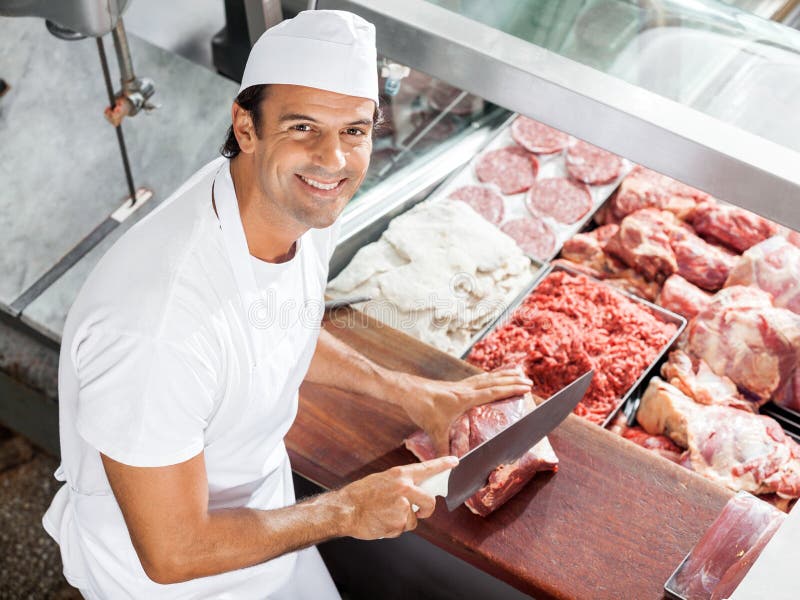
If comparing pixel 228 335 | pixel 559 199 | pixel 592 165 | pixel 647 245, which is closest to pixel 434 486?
pixel 228 335

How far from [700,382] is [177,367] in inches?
64.5

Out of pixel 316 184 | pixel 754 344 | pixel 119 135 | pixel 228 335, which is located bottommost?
pixel 754 344

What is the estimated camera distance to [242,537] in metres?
1.99

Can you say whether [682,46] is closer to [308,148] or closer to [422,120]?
[308,148]

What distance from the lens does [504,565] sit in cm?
216

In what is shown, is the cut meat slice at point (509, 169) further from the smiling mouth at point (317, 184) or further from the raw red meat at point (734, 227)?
the smiling mouth at point (317, 184)

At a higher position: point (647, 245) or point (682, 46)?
point (682, 46)

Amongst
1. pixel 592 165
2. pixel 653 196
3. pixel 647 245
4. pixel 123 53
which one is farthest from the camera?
pixel 592 165

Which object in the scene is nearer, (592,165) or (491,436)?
(491,436)

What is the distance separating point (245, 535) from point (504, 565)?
0.61 m

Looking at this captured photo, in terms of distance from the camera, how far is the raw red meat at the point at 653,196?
319 centimetres

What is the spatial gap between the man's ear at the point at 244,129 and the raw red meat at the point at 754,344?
1.60 metres

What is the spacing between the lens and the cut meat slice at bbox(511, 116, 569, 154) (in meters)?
3.40

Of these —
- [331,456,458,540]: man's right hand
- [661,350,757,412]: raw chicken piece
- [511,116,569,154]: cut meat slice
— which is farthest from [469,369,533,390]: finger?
[511,116,569,154]: cut meat slice
